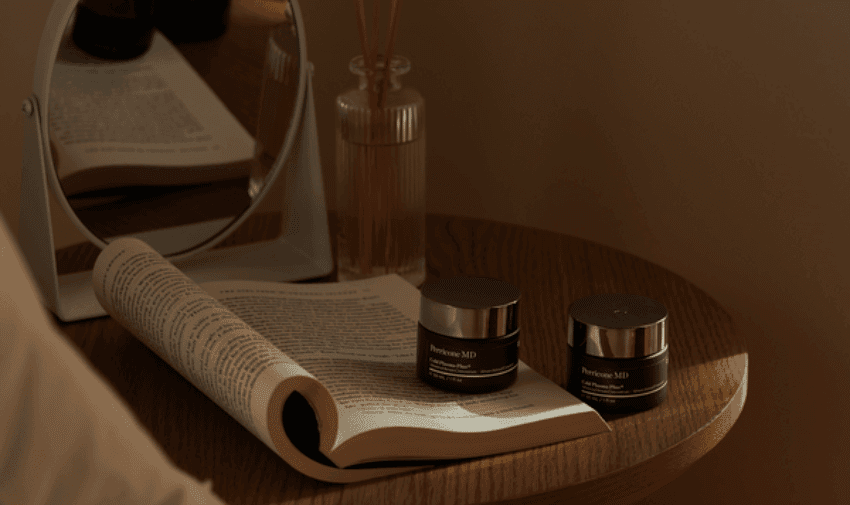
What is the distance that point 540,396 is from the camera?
62cm

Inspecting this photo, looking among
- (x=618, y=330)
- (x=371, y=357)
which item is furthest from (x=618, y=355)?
(x=371, y=357)

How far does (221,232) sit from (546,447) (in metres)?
0.45

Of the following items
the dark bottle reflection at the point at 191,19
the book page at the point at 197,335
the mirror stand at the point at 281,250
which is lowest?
the mirror stand at the point at 281,250

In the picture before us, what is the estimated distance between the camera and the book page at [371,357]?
582 millimetres

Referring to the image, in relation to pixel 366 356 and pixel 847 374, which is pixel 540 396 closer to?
pixel 366 356

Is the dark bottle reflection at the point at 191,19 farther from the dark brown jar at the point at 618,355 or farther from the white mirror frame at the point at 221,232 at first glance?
the dark brown jar at the point at 618,355

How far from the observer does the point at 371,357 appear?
0.68m

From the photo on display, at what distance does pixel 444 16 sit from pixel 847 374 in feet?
2.22

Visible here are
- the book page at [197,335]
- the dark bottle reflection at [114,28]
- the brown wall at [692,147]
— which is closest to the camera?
the book page at [197,335]

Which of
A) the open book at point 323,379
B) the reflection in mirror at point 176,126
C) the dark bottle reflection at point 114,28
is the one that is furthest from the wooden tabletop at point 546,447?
the dark bottle reflection at point 114,28

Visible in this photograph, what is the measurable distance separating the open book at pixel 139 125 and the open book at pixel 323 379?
0.37 ft

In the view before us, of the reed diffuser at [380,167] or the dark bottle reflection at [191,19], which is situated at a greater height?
the dark bottle reflection at [191,19]

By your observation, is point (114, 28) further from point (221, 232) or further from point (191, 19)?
point (221, 232)

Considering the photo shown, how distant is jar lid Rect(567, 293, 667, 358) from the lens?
24.0 inches
